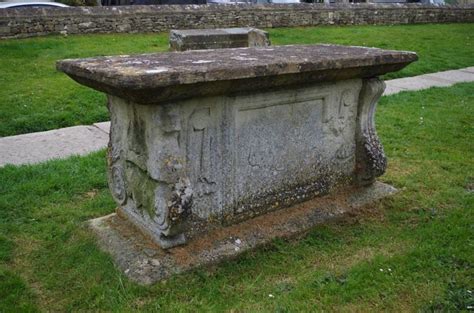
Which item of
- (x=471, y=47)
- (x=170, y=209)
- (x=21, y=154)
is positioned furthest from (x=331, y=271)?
(x=471, y=47)

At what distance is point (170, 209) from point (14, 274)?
999 mm

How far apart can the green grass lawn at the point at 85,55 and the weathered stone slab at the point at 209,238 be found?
9.60 feet

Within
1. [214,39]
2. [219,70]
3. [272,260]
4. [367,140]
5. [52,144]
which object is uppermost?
[219,70]

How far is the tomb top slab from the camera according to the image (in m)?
2.48

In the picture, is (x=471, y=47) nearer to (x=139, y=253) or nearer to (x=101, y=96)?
(x=101, y=96)

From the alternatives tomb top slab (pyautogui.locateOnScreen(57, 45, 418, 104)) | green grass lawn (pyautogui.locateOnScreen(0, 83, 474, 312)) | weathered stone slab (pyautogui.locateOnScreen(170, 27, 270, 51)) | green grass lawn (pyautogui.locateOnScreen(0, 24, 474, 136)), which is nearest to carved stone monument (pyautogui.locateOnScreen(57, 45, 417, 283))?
tomb top slab (pyautogui.locateOnScreen(57, 45, 418, 104))

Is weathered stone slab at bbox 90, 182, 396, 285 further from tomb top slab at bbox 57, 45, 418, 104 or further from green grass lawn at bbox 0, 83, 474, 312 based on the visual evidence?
tomb top slab at bbox 57, 45, 418, 104

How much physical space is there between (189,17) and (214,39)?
3.25 m

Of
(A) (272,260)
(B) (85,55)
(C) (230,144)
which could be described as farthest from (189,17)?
(A) (272,260)

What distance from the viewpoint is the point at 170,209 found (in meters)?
2.81

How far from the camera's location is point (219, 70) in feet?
8.75

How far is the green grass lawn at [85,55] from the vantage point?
5934 mm

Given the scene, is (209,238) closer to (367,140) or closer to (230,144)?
(230,144)

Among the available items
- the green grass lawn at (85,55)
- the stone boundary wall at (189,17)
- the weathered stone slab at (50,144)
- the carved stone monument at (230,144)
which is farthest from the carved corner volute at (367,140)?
the stone boundary wall at (189,17)
